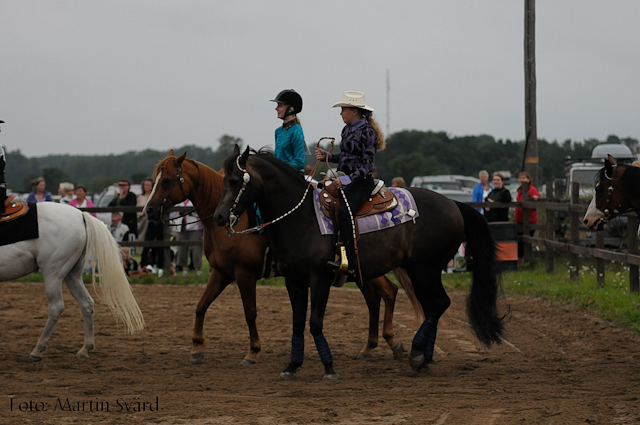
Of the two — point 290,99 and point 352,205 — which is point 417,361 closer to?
point 352,205

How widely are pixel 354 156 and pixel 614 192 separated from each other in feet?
8.68

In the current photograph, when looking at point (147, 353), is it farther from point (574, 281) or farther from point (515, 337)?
point (574, 281)

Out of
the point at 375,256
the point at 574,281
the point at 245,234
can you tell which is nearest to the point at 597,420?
the point at 375,256

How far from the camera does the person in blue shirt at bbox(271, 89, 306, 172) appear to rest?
766 cm

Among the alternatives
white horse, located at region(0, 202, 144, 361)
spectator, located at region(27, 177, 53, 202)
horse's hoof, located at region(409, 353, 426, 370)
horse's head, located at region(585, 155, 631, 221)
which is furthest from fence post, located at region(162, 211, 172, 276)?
horse's head, located at region(585, 155, 631, 221)

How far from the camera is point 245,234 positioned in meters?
7.40

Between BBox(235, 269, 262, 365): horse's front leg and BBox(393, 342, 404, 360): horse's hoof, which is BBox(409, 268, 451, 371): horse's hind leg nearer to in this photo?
BBox(393, 342, 404, 360): horse's hoof

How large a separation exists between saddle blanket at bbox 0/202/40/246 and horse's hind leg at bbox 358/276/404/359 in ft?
11.6

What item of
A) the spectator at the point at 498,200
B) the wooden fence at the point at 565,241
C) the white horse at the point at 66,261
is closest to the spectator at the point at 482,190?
the spectator at the point at 498,200

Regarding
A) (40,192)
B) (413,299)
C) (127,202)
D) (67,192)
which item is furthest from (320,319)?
(67,192)

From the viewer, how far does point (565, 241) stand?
14.3 meters

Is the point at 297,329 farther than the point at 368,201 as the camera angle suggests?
No

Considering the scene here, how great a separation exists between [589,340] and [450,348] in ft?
5.26

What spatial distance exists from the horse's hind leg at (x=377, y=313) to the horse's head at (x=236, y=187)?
83.9 inches
